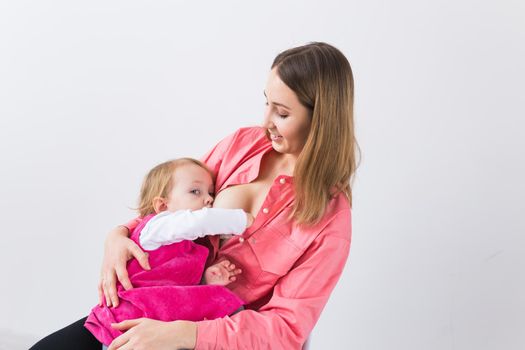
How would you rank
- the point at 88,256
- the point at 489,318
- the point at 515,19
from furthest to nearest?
the point at 88,256
the point at 489,318
the point at 515,19

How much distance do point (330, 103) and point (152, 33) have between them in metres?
1.43

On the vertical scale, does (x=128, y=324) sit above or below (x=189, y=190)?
below

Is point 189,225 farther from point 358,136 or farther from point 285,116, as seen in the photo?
point 358,136

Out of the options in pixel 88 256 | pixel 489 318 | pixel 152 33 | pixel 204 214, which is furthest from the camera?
pixel 88 256

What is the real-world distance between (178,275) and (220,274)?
0.12 meters

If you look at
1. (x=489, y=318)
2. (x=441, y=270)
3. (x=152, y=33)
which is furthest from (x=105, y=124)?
(x=489, y=318)

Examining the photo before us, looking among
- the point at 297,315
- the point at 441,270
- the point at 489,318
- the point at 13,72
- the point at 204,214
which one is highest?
the point at 13,72

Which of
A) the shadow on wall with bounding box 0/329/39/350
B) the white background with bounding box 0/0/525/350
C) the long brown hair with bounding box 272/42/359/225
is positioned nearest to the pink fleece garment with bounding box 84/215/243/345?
the long brown hair with bounding box 272/42/359/225

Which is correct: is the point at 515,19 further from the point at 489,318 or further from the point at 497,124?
the point at 489,318

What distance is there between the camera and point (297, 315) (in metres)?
1.94

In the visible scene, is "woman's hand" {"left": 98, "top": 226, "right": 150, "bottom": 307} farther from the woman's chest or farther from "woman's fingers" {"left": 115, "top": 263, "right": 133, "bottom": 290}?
the woman's chest

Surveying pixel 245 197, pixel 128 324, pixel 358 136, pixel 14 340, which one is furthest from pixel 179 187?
pixel 14 340

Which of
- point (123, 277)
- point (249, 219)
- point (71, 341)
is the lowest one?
point (71, 341)

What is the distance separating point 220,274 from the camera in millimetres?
1998
